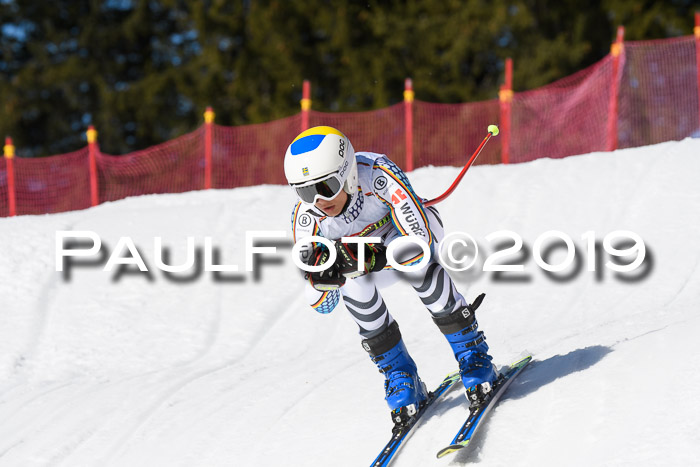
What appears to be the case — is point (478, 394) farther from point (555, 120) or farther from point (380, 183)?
point (555, 120)

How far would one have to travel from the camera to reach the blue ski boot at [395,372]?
554 cm

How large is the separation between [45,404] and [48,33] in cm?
2622

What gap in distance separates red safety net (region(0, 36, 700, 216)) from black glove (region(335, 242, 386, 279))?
9137 millimetres

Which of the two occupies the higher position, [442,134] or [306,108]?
[306,108]

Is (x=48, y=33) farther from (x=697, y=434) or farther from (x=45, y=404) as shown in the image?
(x=697, y=434)

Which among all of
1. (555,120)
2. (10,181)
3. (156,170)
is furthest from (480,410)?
(156,170)

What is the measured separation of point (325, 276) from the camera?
5094mm

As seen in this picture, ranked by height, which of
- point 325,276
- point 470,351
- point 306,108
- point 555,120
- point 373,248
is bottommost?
point 470,351

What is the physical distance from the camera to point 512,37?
24.5 metres

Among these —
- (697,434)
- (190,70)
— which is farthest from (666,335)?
(190,70)

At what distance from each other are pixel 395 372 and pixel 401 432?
1.21 feet

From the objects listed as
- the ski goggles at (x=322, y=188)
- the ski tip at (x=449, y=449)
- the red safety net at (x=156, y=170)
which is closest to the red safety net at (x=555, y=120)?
the red safety net at (x=156, y=170)

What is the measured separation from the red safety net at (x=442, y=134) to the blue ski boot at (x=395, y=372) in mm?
8783

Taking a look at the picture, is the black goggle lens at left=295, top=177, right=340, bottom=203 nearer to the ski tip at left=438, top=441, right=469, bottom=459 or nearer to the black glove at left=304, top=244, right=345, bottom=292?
the black glove at left=304, top=244, right=345, bottom=292
